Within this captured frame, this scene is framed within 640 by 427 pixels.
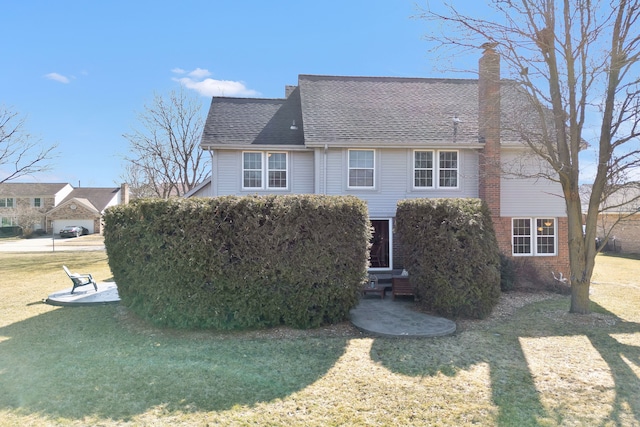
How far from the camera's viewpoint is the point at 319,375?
5000mm

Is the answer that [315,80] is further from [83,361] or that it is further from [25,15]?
[83,361]

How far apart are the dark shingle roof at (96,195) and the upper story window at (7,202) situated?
614cm

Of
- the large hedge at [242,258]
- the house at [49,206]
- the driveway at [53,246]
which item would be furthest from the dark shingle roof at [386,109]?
the house at [49,206]

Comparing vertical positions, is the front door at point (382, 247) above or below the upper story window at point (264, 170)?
below

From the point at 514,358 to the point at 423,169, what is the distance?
808 cm

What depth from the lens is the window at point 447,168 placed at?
12.7 m

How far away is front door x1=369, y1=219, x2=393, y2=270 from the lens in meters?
12.3

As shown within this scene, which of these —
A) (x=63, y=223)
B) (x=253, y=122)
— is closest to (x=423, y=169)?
(x=253, y=122)

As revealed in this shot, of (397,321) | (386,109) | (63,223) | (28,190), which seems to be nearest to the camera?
(397,321)

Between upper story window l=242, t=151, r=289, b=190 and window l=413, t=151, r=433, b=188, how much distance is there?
480 cm

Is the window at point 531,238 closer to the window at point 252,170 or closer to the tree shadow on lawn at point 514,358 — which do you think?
the tree shadow on lawn at point 514,358

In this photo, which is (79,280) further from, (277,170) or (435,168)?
(435,168)

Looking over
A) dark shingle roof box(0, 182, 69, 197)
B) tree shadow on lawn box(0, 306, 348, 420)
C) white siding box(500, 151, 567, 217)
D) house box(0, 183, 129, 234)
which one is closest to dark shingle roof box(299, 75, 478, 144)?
white siding box(500, 151, 567, 217)

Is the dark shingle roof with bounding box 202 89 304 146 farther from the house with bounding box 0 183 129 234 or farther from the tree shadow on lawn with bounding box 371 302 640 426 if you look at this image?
the house with bounding box 0 183 129 234
